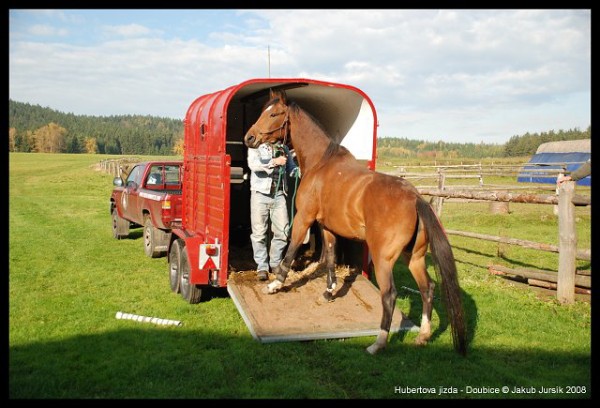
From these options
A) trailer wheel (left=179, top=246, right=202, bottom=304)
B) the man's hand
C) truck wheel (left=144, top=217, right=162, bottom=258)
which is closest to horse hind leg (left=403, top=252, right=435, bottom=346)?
the man's hand

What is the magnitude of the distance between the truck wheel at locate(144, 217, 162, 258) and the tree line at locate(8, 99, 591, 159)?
168cm

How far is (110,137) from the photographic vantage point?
117 feet

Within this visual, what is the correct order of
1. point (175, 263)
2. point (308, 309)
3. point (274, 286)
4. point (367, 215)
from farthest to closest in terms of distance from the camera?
point (175, 263) → point (274, 286) → point (308, 309) → point (367, 215)

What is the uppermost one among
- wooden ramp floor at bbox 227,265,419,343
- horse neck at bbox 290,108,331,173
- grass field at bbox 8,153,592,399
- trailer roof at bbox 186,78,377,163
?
trailer roof at bbox 186,78,377,163

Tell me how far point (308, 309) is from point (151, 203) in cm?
521

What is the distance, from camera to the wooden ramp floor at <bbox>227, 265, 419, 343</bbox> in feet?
16.0

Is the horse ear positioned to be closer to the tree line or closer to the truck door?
the tree line

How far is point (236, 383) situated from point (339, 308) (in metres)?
1.89

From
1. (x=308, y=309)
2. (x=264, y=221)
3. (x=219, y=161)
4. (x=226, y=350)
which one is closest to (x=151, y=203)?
(x=264, y=221)

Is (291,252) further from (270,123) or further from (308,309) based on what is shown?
(270,123)

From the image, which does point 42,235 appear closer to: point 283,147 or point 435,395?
point 283,147

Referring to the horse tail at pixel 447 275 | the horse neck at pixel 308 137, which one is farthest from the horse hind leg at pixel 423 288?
the horse neck at pixel 308 137

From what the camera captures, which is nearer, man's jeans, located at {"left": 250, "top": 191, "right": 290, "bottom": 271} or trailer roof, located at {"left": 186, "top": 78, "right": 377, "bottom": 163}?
trailer roof, located at {"left": 186, "top": 78, "right": 377, "bottom": 163}
